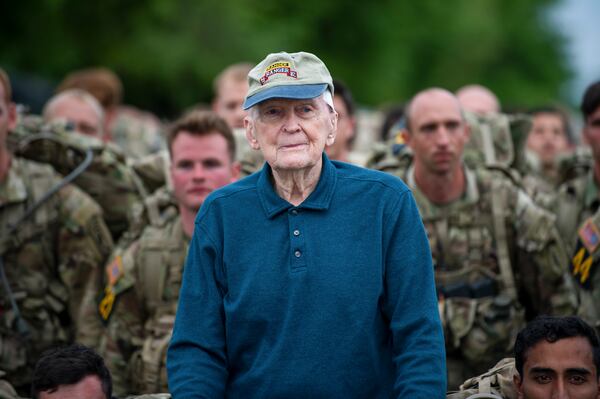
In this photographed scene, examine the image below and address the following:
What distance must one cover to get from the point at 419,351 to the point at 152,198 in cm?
404

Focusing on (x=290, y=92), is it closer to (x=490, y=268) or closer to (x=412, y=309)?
(x=412, y=309)

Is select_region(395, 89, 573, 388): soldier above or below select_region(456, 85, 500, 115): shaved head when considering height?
below

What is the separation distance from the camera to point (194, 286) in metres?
5.76

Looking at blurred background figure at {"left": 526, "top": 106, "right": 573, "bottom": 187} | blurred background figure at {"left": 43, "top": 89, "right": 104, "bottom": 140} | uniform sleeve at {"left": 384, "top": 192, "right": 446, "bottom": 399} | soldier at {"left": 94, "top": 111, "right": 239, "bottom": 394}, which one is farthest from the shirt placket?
blurred background figure at {"left": 526, "top": 106, "right": 573, "bottom": 187}

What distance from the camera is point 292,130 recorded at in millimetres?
5617

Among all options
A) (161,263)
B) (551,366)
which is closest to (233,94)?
(161,263)

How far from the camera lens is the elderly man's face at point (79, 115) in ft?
39.5

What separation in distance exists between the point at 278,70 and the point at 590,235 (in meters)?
3.68

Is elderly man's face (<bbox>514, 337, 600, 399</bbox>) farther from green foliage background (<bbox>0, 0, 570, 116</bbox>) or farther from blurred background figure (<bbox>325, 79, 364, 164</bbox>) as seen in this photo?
green foliage background (<bbox>0, 0, 570, 116</bbox>)

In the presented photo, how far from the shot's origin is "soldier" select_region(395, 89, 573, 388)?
8750 millimetres

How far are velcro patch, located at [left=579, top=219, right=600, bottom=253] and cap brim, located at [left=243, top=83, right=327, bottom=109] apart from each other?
351cm

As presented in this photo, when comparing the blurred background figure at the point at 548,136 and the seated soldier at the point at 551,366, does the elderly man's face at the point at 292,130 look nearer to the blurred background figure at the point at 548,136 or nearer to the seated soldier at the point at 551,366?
the seated soldier at the point at 551,366

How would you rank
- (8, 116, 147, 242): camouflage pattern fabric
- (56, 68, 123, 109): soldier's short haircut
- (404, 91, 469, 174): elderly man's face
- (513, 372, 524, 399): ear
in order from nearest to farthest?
(513, 372, 524, 399): ear
(404, 91, 469, 174): elderly man's face
(8, 116, 147, 242): camouflage pattern fabric
(56, 68, 123, 109): soldier's short haircut

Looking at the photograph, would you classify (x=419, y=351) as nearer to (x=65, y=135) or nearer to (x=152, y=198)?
(x=152, y=198)
